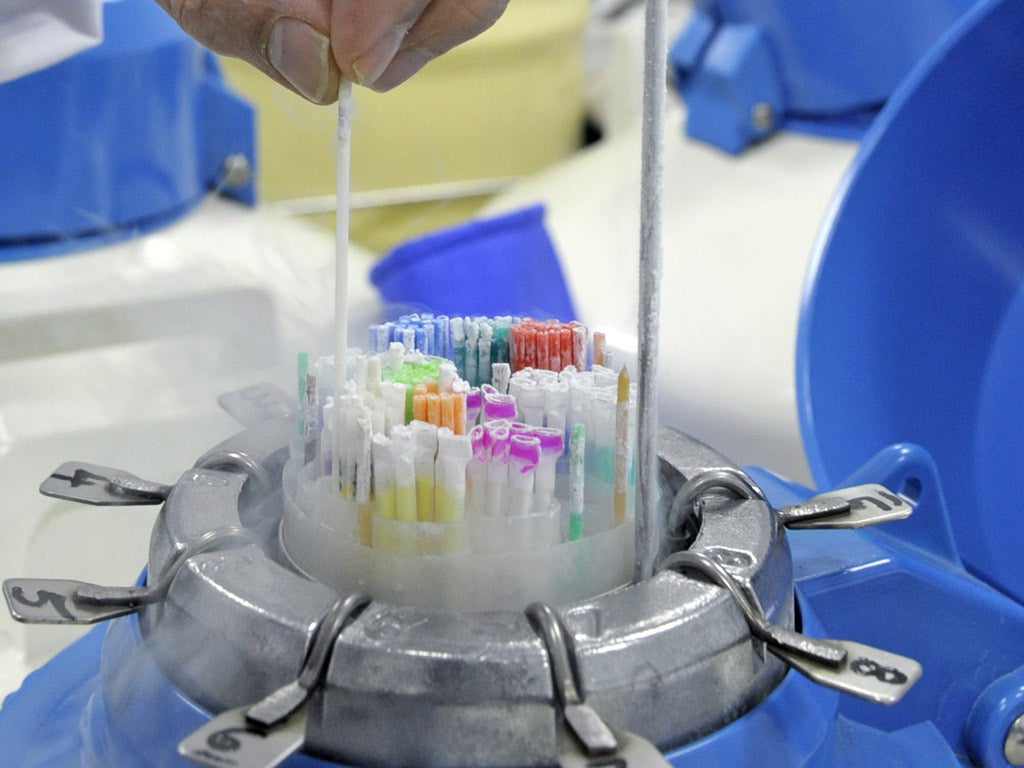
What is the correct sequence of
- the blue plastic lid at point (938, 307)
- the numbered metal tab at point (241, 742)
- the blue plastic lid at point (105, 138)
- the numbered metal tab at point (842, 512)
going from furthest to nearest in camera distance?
the blue plastic lid at point (105, 138) < the blue plastic lid at point (938, 307) < the numbered metal tab at point (842, 512) < the numbered metal tab at point (241, 742)

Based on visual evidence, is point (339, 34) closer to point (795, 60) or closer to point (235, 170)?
point (235, 170)

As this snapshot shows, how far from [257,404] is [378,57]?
195 mm

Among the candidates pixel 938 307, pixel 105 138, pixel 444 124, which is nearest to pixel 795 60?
pixel 444 124

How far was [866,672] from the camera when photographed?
14.4 inches

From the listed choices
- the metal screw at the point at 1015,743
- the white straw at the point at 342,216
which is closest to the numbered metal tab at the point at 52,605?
the white straw at the point at 342,216

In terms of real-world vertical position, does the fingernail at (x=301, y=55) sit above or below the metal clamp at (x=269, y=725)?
above

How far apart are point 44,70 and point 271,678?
50 cm

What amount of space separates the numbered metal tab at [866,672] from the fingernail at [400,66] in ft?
0.77

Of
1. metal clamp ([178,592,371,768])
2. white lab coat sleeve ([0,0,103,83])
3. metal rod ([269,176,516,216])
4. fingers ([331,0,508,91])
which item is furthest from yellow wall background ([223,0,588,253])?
metal clamp ([178,592,371,768])

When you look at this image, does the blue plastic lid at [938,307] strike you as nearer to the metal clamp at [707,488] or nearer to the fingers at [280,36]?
the metal clamp at [707,488]

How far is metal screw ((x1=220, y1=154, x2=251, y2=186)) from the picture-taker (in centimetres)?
90

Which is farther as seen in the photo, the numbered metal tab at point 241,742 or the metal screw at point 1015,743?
the metal screw at point 1015,743

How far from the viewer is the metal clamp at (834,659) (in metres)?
0.36

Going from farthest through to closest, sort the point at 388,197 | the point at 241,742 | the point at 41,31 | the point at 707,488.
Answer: the point at 388,197 → the point at 41,31 → the point at 707,488 → the point at 241,742
